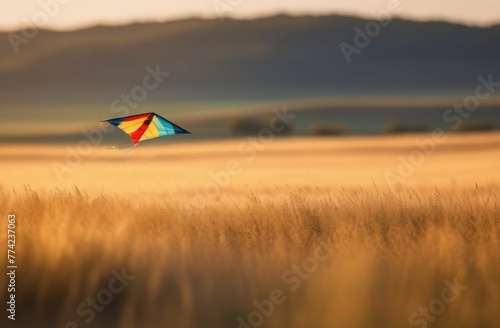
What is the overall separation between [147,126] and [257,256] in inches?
67.3

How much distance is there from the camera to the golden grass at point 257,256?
22.9 feet

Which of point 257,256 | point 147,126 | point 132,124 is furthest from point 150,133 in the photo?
point 257,256

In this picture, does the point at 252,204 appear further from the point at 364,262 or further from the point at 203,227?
the point at 364,262

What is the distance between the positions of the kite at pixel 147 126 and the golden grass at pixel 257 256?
0.66 m

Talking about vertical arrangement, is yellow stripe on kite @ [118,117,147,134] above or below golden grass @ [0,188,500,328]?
above

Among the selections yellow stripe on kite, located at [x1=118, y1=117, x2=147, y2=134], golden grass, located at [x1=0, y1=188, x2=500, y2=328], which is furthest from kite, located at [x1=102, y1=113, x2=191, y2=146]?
golden grass, located at [x1=0, y1=188, x2=500, y2=328]

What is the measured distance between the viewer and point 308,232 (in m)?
8.25

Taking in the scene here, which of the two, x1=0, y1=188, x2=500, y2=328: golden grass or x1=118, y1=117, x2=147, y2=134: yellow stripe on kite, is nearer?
x1=0, y1=188, x2=500, y2=328: golden grass

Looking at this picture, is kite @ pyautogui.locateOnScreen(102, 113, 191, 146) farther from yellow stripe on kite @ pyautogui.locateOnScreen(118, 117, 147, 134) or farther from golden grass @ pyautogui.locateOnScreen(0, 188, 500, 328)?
golden grass @ pyautogui.locateOnScreen(0, 188, 500, 328)

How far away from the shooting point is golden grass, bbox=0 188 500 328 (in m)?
6.98

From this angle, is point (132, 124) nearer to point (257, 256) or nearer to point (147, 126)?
point (147, 126)

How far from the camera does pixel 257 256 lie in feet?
25.2

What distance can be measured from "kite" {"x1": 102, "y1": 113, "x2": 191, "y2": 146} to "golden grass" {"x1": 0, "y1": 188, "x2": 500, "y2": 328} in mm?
661

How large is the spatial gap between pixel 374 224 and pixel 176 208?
1.91 m
